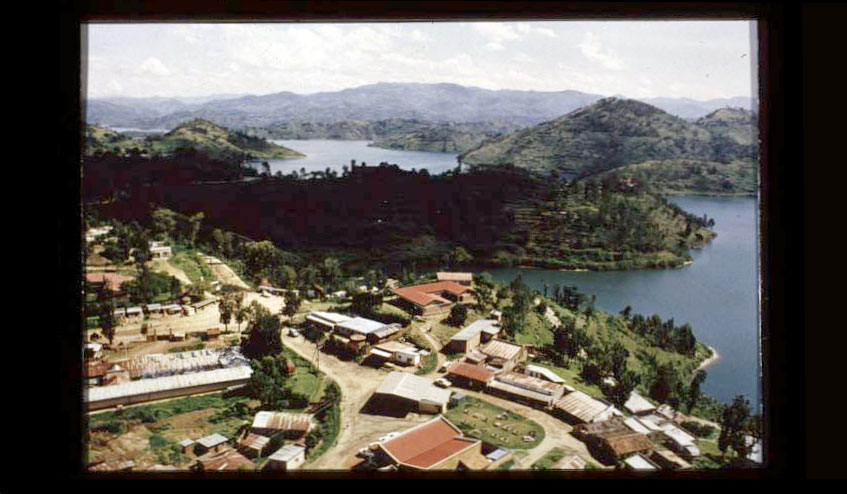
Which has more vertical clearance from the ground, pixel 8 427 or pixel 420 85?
pixel 420 85

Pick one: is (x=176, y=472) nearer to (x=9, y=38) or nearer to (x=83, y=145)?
(x=83, y=145)

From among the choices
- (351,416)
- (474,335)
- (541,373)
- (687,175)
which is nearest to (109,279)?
(351,416)

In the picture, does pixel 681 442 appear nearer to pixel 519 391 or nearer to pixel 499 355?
pixel 519 391

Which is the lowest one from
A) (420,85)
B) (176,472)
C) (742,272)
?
(176,472)

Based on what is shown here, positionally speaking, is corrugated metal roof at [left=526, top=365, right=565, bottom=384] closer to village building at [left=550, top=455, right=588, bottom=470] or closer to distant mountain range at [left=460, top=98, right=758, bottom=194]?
village building at [left=550, top=455, right=588, bottom=470]

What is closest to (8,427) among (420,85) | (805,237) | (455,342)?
(455,342)

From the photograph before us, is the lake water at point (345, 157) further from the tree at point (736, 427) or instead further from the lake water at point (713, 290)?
the tree at point (736, 427)
